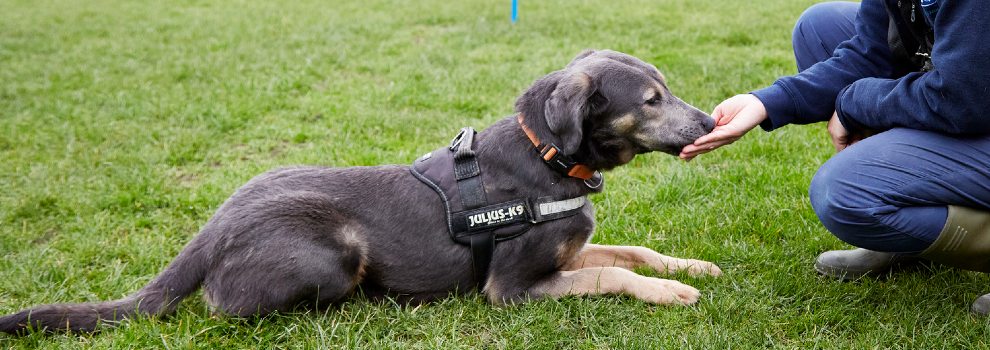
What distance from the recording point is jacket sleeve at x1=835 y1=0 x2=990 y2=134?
9.52 ft

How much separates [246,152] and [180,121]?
1.19 metres

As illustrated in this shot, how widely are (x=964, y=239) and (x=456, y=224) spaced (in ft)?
7.18

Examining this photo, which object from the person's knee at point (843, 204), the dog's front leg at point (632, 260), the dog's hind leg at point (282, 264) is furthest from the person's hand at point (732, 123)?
the dog's hind leg at point (282, 264)

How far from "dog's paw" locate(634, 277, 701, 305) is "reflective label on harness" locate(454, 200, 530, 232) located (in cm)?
67

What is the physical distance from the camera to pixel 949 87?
301 centimetres

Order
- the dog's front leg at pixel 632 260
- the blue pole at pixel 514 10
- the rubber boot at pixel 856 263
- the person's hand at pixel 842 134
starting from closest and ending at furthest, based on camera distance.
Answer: the person's hand at pixel 842 134, the rubber boot at pixel 856 263, the dog's front leg at pixel 632 260, the blue pole at pixel 514 10

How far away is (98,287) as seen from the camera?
4289mm

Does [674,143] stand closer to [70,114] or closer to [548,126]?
[548,126]

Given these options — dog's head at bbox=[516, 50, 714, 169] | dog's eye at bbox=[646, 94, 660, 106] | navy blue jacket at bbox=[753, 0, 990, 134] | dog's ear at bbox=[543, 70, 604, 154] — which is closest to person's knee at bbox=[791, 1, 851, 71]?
navy blue jacket at bbox=[753, 0, 990, 134]

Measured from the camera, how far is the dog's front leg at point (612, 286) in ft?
12.3

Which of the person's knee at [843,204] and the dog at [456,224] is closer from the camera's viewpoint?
the person's knee at [843,204]

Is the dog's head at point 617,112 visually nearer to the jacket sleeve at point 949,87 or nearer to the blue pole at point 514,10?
the jacket sleeve at point 949,87

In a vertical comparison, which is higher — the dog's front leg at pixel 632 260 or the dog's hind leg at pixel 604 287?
the dog's hind leg at pixel 604 287

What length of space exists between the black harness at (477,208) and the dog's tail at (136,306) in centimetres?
115
